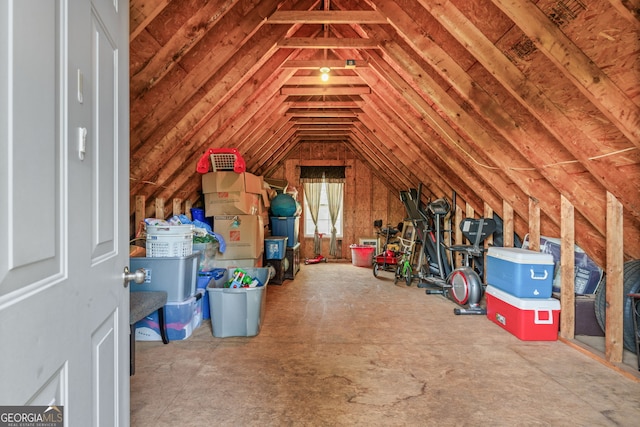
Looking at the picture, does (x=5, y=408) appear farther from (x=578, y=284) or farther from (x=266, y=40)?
(x=578, y=284)

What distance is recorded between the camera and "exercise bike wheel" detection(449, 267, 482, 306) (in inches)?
162

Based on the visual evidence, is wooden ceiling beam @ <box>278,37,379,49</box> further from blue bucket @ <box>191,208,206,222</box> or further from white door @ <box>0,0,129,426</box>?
white door @ <box>0,0,129,426</box>

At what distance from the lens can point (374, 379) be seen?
2436 millimetres

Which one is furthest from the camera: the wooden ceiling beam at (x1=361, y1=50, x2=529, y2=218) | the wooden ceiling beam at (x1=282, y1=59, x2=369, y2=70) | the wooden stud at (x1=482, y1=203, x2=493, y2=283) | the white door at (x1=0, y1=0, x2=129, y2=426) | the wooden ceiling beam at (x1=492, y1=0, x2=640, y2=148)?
the wooden stud at (x1=482, y1=203, x2=493, y2=283)

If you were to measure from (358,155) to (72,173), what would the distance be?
26.1ft

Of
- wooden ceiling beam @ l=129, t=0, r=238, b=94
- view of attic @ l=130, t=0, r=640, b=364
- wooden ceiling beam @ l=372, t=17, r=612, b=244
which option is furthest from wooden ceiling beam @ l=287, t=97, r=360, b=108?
wooden ceiling beam @ l=129, t=0, r=238, b=94

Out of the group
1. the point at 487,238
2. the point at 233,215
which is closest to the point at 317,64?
the point at 233,215

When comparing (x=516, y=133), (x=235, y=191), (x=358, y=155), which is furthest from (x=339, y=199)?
(x=516, y=133)

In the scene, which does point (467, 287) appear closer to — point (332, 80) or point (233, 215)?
point (233, 215)

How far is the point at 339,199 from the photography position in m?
8.59

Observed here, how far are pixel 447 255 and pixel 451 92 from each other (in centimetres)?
295

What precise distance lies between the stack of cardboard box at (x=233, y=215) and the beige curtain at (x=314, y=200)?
410 cm

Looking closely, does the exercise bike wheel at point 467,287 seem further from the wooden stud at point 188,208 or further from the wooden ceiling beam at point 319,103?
the wooden stud at point 188,208

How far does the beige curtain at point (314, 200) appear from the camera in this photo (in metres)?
8.55
